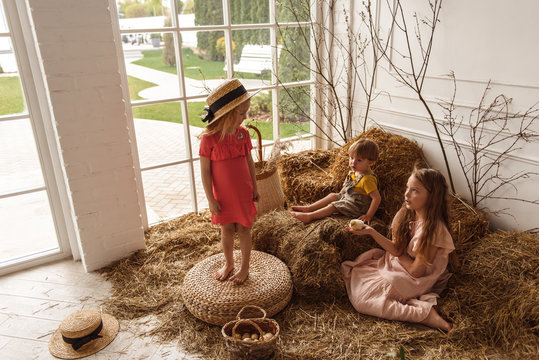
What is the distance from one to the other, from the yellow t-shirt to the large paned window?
109 centimetres

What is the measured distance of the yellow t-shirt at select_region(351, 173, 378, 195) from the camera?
8.84 ft

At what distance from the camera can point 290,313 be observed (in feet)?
8.13

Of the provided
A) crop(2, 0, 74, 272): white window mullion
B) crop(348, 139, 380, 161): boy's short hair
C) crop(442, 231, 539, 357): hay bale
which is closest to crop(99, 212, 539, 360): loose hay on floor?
crop(442, 231, 539, 357): hay bale

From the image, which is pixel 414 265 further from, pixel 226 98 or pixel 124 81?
pixel 124 81

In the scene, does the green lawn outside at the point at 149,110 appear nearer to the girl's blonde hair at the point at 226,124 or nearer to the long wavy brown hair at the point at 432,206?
the girl's blonde hair at the point at 226,124

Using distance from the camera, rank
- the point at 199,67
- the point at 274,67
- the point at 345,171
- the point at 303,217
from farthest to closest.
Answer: the point at 274,67
the point at 199,67
the point at 345,171
the point at 303,217

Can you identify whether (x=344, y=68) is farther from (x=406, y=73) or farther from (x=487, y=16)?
(x=487, y=16)

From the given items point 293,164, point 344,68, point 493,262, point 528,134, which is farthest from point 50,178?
point 528,134

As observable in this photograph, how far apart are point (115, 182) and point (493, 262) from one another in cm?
254

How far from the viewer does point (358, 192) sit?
2.76m

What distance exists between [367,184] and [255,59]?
1851 mm

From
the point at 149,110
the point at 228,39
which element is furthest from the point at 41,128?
→ the point at 149,110

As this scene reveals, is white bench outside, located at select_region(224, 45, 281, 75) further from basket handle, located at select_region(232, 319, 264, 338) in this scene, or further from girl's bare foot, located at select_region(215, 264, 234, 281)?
basket handle, located at select_region(232, 319, 264, 338)

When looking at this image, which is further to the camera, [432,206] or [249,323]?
[432,206]
